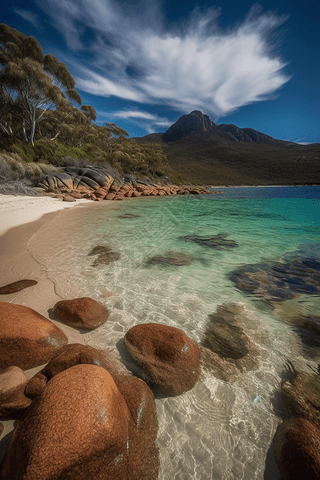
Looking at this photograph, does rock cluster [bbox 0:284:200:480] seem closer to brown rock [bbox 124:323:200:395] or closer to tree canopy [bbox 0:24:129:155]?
brown rock [bbox 124:323:200:395]

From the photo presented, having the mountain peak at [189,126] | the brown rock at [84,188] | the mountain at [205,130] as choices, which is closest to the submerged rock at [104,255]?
the brown rock at [84,188]

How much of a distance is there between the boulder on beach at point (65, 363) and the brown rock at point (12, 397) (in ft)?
0.17

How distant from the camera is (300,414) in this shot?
6.06 feet

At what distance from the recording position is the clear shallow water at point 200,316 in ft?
5.31

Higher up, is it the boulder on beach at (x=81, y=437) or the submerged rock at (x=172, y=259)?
the boulder on beach at (x=81, y=437)

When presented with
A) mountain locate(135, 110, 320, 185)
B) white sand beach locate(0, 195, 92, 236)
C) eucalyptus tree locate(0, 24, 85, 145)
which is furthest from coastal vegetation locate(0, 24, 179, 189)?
mountain locate(135, 110, 320, 185)

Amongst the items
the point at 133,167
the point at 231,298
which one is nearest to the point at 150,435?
the point at 231,298

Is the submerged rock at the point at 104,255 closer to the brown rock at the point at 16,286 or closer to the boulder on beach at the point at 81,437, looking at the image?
the brown rock at the point at 16,286

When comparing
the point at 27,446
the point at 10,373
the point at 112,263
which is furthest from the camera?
the point at 112,263

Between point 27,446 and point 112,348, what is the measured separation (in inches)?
55.9

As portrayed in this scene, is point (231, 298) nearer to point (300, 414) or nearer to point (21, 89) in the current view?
point (300, 414)

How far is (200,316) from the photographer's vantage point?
323 centimetres

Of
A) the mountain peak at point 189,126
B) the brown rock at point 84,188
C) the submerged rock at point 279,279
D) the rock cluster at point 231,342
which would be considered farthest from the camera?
the mountain peak at point 189,126

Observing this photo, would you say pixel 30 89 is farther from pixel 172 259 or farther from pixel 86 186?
pixel 172 259
